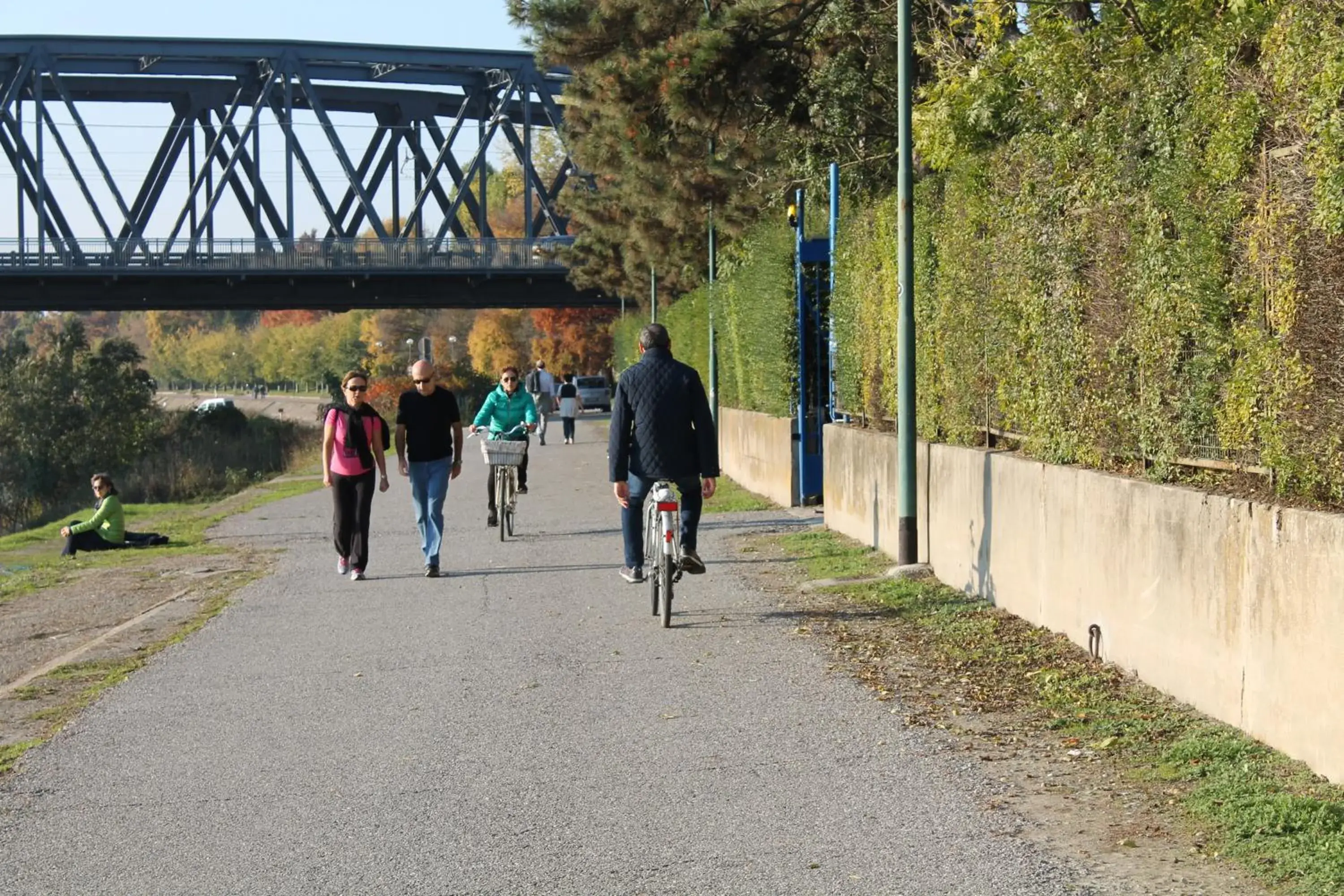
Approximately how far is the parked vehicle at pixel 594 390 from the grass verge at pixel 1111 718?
62.3 m

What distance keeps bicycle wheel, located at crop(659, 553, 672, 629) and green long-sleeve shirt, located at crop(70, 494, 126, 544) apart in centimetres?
1137

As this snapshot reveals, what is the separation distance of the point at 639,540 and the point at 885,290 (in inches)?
172

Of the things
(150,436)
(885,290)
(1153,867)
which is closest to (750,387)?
(885,290)

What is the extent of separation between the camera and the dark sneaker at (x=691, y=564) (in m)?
11.8

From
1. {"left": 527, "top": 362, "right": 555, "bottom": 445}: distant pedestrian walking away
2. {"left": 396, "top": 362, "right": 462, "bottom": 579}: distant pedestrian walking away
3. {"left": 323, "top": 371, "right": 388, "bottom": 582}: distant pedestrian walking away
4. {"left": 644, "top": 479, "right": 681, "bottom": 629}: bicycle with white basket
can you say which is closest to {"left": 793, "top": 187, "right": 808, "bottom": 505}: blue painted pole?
{"left": 396, "top": 362, "right": 462, "bottom": 579}: distant pedestrian walking away

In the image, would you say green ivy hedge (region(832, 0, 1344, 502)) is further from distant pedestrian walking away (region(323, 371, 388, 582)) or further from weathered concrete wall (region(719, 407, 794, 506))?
weathered concrete wall (region(719, 407, 794, 506))

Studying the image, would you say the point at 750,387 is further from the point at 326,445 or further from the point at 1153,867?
the point at 1153,867

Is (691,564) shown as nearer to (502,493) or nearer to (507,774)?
(507,774)

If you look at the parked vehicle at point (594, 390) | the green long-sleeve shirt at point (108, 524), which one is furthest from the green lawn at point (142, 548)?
the parked vehicle at point (594, 390)

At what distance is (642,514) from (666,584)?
1.45 meters

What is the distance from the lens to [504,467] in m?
18.7

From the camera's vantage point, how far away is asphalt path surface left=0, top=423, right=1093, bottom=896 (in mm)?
5922

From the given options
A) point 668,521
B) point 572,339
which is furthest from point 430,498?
point 572,339

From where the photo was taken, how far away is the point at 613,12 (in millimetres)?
22734
